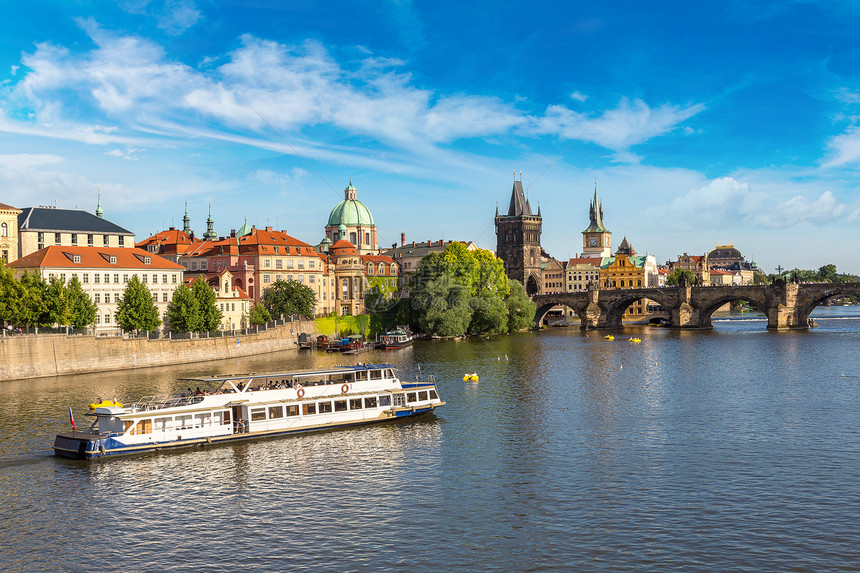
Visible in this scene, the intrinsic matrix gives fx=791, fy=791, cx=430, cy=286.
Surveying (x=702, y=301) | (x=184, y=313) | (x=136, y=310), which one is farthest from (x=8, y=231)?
(x=702, y=301)

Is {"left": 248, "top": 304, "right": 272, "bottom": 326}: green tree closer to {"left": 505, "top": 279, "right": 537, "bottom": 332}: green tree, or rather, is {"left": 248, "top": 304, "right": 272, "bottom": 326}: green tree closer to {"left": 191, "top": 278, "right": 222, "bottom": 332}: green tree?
{"left": 191, "top": 278, "right": 222, "bottom": 332}: green tree

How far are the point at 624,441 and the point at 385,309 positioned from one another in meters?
112

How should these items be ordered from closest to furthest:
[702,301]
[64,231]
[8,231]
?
[8,231] → [64,231] → [702,301]

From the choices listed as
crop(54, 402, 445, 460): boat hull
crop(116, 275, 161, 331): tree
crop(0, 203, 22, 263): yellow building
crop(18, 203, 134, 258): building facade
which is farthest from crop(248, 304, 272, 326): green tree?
crop(54, 402, 445, 460): boat hull

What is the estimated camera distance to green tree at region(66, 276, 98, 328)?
3760 inches

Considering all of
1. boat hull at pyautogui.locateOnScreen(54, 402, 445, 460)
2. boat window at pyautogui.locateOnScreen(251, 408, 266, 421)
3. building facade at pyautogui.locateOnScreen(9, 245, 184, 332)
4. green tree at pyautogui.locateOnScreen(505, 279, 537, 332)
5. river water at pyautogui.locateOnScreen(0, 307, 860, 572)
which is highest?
building facade at pyautogui.locateOnScreen(9, 245, 184, 332)

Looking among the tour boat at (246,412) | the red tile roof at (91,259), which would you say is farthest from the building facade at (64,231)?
the tour boat at (246,412)

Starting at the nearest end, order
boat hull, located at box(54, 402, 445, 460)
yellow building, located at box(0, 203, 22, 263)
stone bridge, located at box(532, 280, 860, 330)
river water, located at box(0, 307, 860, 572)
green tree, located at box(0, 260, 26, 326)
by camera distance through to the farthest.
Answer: river water, located at box(0, 307, 860, 572), boat hull, located at box(54, 402, 445, 460), green tree, located at box(0, 260, 26, 326), yellow building, located at box(0, 203, 22, 263), stone bridge, located at box(532, 280, 860, 330)

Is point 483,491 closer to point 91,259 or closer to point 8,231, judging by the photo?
point 91,259

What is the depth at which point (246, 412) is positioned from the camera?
54531mm

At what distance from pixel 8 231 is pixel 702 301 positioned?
134162 millimetres

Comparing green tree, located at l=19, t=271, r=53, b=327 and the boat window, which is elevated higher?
green tree, located at l=19, t=271, r=53, b=327

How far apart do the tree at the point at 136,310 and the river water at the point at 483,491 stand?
32.3 metres

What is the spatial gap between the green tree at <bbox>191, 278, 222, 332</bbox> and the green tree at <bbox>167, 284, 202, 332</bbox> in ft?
3.10
